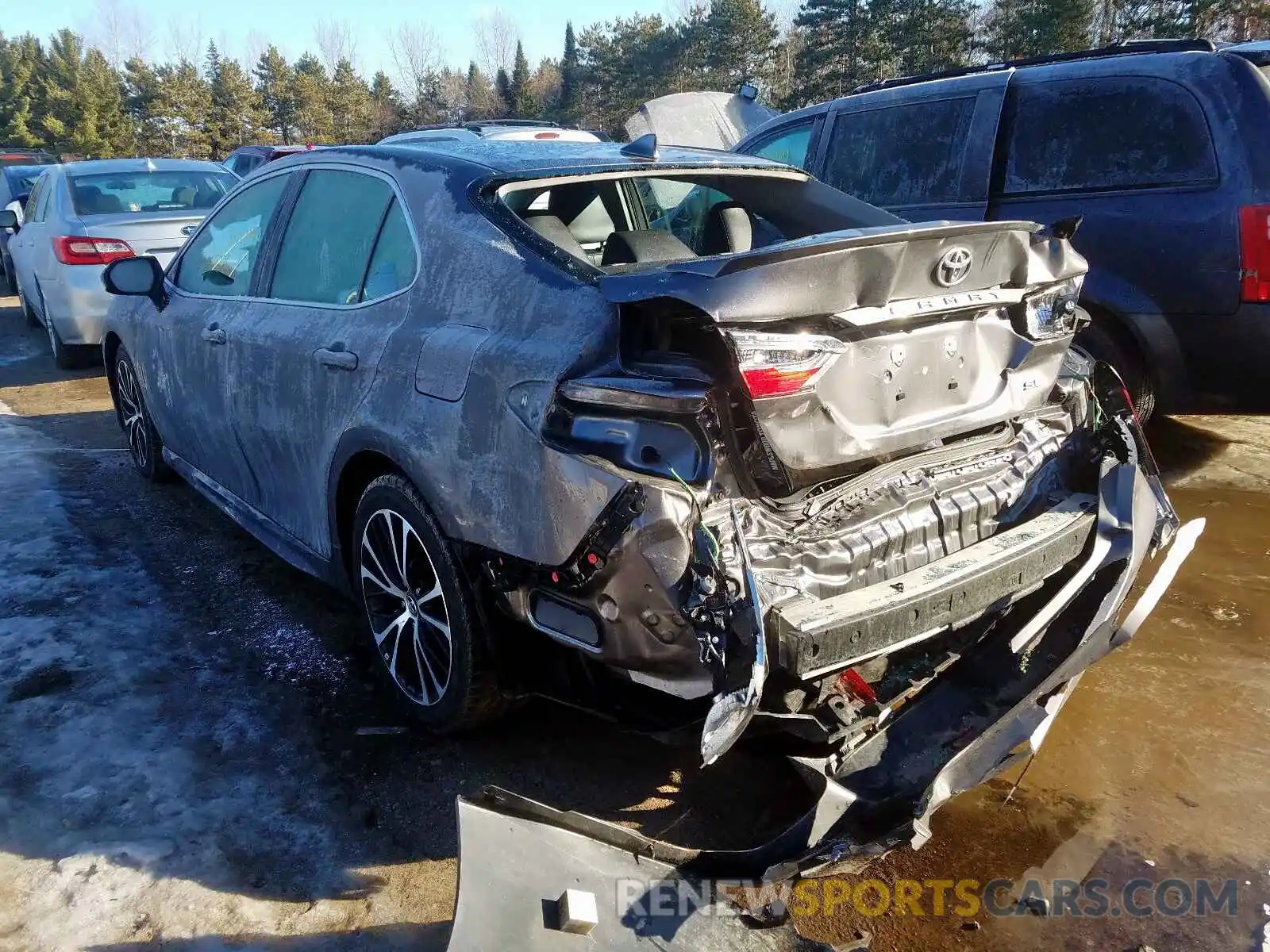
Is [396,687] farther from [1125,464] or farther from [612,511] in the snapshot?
[1125,464]

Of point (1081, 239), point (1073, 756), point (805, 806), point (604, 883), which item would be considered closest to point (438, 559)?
point (604, 883)

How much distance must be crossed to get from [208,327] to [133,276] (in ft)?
2.06

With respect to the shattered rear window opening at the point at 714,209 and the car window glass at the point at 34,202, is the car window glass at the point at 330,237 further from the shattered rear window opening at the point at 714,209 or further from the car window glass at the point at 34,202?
the car window glass at the point at 34,202

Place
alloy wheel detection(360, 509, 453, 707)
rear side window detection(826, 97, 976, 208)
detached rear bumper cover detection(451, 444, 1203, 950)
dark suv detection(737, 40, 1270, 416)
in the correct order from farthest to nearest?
1. rear side window detection(826, 97, 976, 208)
2. dark suv detection(737, 40, 1270, 416)
3. alloy wheel detection(360, 509, 453, 707)
4. detached rear bumper cover detection(451, 444, 1203, 950)

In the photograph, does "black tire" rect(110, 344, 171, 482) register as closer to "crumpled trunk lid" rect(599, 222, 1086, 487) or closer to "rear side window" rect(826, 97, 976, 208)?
"crumpled trunk lid" rect(599, 222, 1086, 487)

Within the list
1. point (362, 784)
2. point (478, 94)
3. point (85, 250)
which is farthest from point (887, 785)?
point (478, 94)

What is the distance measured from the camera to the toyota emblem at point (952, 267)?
247 centimetres

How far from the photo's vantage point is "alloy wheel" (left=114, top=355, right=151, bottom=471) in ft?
16.9

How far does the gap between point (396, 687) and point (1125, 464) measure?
2.38m

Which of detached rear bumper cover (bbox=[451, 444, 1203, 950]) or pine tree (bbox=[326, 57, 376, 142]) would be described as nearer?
detached rear bumper cover (bbox=[451, 444, 1203, 950])

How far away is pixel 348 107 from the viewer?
49.6m

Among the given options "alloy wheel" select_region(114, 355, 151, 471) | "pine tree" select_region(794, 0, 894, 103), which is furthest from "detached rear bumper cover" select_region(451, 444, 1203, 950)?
"pine tree" select_region(794, 0, 894, 103)

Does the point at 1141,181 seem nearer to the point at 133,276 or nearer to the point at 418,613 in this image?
the point at 418,613

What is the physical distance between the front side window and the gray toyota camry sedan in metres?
6.00
